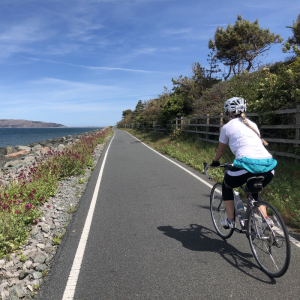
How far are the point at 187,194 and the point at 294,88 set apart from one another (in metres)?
5.32

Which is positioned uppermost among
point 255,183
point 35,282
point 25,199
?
point 255,183

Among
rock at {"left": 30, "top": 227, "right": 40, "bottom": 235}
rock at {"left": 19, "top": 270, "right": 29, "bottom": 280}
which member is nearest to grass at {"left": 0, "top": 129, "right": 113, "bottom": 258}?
rock at {"left": 30, "top": 227, "right": 40, "bottom": 235}

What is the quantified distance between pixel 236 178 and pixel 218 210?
1.35 meters

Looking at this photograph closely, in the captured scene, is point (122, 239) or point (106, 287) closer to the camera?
point (106, 287)

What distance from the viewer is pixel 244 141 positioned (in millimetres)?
3422

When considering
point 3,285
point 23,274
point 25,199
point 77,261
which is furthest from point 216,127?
point 3,285

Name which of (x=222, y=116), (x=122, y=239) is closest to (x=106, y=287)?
(x=122, y=239)

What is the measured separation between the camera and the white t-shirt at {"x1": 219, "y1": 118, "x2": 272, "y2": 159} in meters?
3.35

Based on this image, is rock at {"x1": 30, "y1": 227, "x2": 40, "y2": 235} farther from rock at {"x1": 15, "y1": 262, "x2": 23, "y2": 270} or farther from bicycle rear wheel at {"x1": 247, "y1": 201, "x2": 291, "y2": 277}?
bicycle rear wheel at {"x1": 247, "y1": 201, "x2": 291, "y2": 277}

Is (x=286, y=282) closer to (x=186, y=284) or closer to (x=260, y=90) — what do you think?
(x=186, y=284)

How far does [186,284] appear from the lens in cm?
316

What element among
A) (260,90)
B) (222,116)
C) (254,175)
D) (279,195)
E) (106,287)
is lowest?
(106,287)

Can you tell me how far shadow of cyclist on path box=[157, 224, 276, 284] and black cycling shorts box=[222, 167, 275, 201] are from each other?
87cm

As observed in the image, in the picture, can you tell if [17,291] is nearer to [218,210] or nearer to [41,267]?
[41,267]
